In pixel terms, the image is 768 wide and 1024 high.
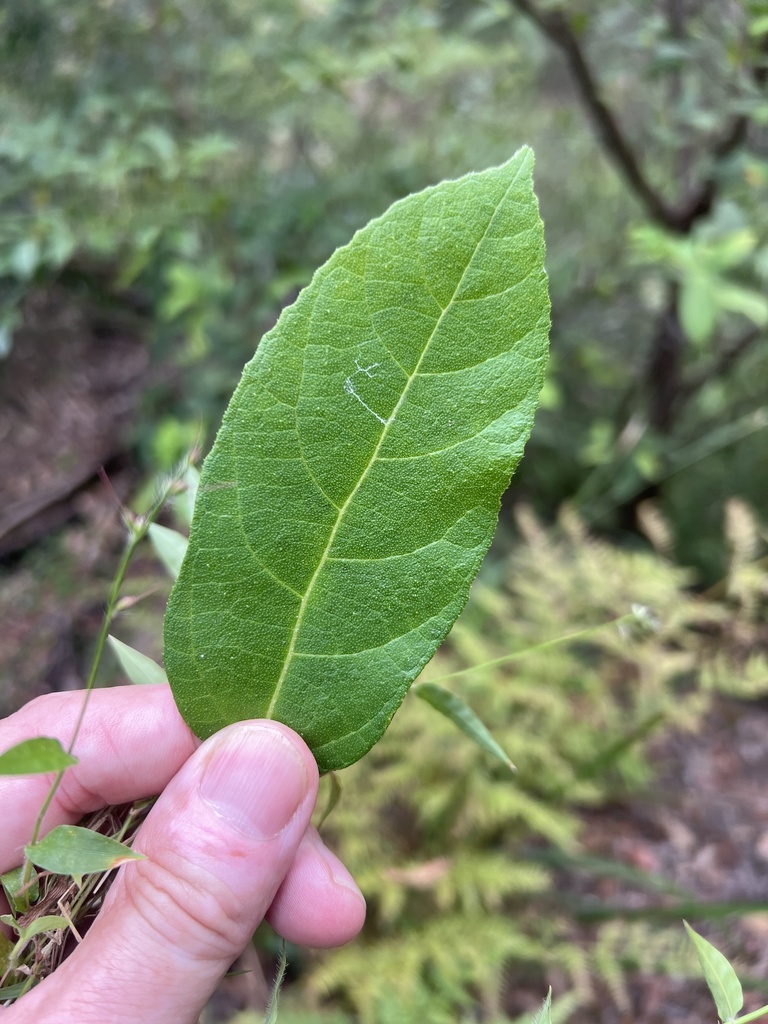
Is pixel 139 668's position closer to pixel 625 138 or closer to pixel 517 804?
pixel 517 804

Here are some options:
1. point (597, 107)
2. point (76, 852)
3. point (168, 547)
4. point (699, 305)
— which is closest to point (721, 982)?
point (76, 852)

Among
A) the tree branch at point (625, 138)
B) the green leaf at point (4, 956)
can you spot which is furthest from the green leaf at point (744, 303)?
the green leaf at point (4, 956)

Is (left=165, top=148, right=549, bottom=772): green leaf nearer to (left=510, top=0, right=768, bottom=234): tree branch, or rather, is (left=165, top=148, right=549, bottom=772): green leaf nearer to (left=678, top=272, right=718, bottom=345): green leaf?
(left=678, top=272, right=718, bottom=345): green leaf

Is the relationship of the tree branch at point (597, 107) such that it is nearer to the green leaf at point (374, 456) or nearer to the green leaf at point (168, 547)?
the green leaf at point (374, 456)

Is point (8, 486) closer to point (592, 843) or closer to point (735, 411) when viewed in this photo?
point (592, 843)

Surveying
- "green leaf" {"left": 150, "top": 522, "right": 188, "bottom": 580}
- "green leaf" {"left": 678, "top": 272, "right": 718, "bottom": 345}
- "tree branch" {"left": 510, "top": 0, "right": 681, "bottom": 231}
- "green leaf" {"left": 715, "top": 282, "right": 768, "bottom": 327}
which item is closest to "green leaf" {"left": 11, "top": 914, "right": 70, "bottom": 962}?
"green leaf" {"left": 150, "top": 522, "right": 188, "bottom": 580}

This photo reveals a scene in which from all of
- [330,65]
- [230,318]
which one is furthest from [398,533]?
[230,318]
